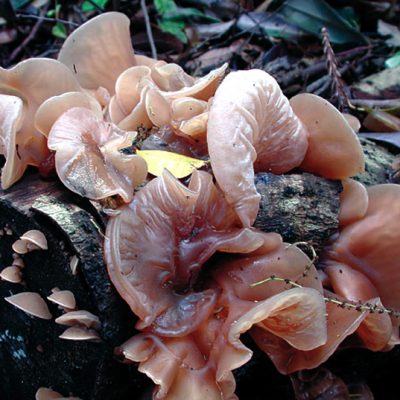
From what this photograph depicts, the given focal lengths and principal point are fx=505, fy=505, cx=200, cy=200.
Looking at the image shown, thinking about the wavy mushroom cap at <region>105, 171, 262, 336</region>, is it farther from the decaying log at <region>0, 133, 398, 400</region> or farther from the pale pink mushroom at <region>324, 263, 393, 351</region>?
the pale pink mushroom at <region>324, 263, 393, 351</region>

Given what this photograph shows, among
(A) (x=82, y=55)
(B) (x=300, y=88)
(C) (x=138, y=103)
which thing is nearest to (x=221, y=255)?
(C) (x=138, y=103)

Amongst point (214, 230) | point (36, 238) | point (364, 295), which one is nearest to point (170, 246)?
point (214, 230)

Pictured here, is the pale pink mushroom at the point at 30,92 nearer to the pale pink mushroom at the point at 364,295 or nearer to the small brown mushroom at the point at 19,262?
the small brown mushroom at the point at 19,262

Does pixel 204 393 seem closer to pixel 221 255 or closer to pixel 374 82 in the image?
pixel 221 255

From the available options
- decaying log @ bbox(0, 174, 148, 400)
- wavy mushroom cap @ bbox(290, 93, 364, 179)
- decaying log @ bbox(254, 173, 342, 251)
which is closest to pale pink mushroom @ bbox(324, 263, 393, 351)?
decaying log @ bbox(254, 173, 342, 251)

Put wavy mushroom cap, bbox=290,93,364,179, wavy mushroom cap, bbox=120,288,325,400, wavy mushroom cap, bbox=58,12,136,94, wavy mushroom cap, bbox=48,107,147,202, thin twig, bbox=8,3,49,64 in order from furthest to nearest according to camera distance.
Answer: thin twig, bbox=8,3,49,64
wavy mushroom cap, bbox=58,12,136,94
wavy mushroom cap, bbox=290,93,364,179
wavy mushroom cap, bbox=48,107,147,202
wavy mushroom cap, bbox=120,288,325,400

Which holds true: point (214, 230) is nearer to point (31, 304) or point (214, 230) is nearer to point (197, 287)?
point (197, 287)

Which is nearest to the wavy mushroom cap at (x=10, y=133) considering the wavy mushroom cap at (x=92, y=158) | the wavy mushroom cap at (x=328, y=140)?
the wavy mushroom cap at (x=92, y=158)
